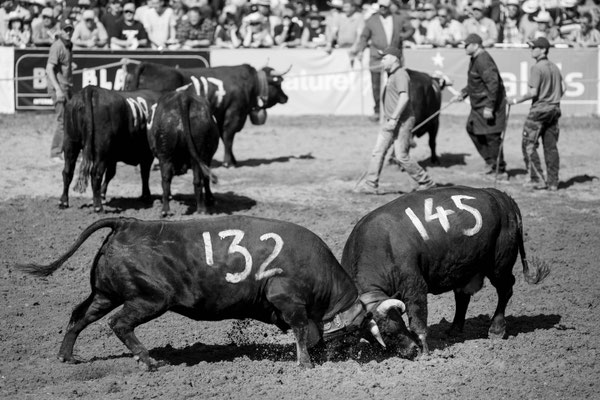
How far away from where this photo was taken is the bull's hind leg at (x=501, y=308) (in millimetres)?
9094

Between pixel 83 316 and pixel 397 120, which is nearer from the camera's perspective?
pixel 83 316

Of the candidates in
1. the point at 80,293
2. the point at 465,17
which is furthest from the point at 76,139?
the point at 465,17

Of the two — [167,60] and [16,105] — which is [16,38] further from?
[167,60]

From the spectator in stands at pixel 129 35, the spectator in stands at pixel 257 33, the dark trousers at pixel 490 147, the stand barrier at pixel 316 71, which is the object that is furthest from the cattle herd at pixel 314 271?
the spectator in stands at pixel 257 33

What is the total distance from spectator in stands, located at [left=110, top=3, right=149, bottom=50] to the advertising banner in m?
0.36

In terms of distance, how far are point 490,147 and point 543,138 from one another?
3.50 feet

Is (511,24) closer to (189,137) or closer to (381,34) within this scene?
(381,34)

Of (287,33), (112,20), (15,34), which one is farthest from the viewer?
(287,33)

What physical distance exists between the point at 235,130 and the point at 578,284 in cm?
746

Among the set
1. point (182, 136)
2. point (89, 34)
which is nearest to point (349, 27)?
point (89, 34)

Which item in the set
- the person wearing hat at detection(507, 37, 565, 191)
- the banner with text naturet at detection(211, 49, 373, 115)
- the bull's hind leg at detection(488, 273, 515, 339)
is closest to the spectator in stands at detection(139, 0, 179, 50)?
the banner with text naturet at detection(211, 49, 373, 115)

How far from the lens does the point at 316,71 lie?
69.4 ft

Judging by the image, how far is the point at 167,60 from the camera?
2008 centimetres

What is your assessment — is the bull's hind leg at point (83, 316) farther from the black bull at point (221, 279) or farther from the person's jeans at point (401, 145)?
the person's jeans at point (401, 145)
